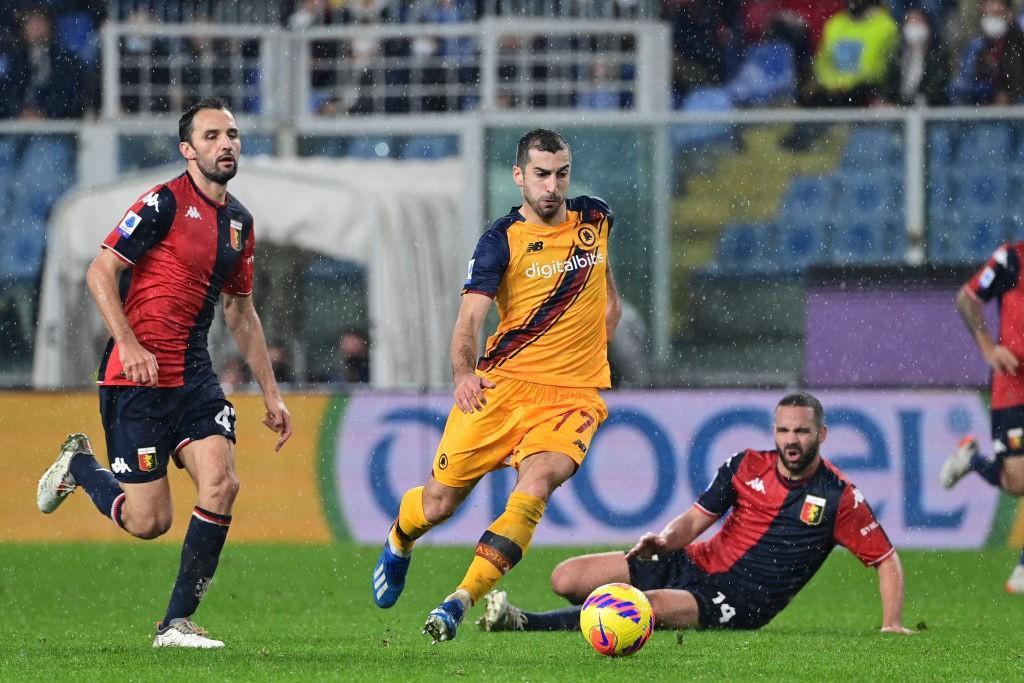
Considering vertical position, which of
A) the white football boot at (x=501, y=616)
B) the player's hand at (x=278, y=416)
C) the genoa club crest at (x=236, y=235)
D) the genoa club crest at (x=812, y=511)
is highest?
the genoa club crest at (x=236, y=235)

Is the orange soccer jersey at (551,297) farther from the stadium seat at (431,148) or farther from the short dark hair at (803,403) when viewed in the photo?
the stadium seat at (431,148)

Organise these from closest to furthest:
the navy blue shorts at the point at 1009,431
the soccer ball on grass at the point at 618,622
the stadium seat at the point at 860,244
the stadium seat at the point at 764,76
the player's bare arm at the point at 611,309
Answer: the soccer ball on grass at the point at 618,622 < the player's bare arm at the point at 611,309 < the navy blue shorts at the point at 1009,431 < the stadium seat at the point at 860,244 < the stadium seat at the point at 764,76

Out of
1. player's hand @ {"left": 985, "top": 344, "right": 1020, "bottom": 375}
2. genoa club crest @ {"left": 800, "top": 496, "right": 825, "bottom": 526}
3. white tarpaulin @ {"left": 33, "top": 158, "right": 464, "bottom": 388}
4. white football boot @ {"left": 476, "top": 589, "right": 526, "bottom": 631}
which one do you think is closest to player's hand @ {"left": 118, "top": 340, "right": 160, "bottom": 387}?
white football boot @ {"left": 476, "top": 589, "right": 526, "bottom": 631}

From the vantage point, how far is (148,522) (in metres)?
7.43

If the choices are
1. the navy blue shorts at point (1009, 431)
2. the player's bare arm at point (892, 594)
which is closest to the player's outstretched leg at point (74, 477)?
the player's bare arm at point (892, 594)

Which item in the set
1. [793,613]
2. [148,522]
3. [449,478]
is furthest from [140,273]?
[793,613]

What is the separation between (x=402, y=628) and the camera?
27.4 ft

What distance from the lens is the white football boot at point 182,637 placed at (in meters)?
7.16

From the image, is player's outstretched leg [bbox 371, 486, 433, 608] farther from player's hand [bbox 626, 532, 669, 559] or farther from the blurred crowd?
the blurred crowd

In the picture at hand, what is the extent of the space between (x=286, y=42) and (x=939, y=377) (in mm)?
6559

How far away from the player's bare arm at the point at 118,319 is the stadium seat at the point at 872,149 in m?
8.67

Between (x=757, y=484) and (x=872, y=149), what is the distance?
7065 mm

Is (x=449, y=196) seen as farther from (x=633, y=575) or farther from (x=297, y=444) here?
(x=633, y=575)

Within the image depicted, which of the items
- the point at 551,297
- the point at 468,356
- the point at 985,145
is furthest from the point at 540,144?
the point at 985,145
